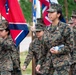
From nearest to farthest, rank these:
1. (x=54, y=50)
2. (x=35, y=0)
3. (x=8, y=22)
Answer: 1. (x=54, y=50)
2. (x=8, y=22)
3. (x=35, y=0)

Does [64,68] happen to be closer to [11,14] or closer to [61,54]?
[61,54]

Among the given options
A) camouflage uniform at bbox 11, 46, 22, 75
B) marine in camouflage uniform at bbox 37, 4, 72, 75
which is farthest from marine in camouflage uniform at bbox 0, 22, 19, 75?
marine in camouflage uniform at bbox 37, 4, 72, 75

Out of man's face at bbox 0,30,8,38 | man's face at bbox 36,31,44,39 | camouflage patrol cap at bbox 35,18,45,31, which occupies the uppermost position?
man's face at bbox 0,30,8,38

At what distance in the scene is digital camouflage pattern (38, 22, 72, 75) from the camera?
376 inches

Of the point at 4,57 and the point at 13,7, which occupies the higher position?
the point at 13,7

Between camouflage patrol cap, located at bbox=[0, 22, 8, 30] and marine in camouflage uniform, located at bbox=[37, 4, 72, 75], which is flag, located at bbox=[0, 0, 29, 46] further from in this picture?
marine in camouflage uniform, located at bbox=[37, 4, 72, 75]

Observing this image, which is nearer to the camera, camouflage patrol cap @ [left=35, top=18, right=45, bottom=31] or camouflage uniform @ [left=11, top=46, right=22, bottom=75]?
camouflage uniform @ [left=11, top=46, right=22, bottom=75]

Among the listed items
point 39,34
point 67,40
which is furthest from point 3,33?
point 67,40

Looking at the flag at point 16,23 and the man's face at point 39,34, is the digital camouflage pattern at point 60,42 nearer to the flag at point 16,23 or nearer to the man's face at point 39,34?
the man's face at point 39,34

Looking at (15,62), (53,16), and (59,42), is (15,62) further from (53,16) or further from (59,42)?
(53,16)

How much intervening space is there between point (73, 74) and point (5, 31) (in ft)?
7.37

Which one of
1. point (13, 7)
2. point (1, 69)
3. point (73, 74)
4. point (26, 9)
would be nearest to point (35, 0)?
point (13, 7)

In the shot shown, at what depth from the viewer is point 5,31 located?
1065 centimetres

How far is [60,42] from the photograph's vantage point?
9578 mm
